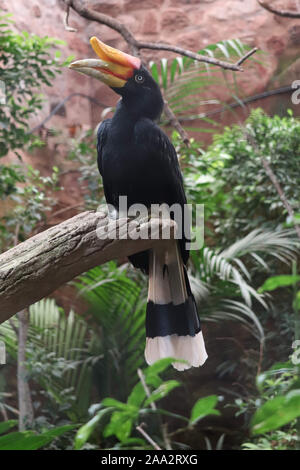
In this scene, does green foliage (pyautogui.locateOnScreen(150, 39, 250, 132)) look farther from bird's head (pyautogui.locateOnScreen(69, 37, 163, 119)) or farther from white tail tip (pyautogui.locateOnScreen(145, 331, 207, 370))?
white tail tip (pyautogui.locateOnScreen(145, 331, 207, 370))

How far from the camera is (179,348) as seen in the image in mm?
Result: 1444

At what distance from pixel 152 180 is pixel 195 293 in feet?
2.87

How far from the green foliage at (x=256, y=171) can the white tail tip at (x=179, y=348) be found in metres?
1.26

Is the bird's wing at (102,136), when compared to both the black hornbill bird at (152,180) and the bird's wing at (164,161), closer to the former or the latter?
the black hornbill bird at (152,180)

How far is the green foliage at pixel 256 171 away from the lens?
2619 millimetres

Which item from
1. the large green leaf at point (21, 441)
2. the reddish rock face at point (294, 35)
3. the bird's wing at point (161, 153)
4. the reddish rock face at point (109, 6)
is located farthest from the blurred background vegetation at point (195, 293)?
the reddish rock face at point (109, 6)

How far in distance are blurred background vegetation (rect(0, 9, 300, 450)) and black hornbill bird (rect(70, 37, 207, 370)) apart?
1.71ft

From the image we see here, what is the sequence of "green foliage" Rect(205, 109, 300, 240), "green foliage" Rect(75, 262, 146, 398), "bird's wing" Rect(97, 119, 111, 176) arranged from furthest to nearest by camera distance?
1. "green foliage" Rect(205, 109, 300, 240)
2. "green foliage" Rect(75, 262, 146, 398)
3. "bird's wing" Rect(97, 119, 111, 176)

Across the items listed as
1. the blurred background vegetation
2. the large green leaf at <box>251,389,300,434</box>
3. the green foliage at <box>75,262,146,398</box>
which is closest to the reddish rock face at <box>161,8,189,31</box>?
the blurred background vegetation

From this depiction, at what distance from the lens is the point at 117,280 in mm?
2287

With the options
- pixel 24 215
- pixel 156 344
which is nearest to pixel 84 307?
pixel 24 215

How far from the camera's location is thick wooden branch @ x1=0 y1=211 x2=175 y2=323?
3.56 ft

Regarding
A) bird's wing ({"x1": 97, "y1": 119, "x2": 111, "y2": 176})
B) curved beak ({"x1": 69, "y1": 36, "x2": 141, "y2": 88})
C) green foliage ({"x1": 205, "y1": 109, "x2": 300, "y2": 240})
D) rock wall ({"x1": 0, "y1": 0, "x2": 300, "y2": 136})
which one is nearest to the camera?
curved beak ({"x1": 69, "y1": 36, "x2": 141, "y2": 88})
